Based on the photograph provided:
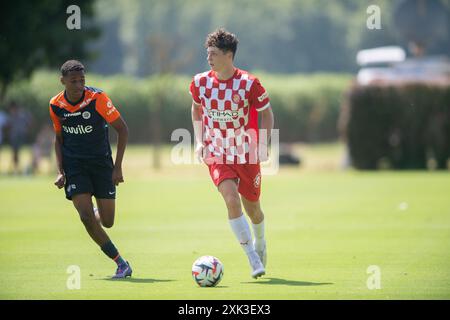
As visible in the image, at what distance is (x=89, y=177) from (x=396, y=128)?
2718 cm

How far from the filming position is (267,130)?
1185cm

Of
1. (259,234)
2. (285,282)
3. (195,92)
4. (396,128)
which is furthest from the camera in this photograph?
(396,128)

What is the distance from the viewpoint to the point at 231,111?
1182 centimetres

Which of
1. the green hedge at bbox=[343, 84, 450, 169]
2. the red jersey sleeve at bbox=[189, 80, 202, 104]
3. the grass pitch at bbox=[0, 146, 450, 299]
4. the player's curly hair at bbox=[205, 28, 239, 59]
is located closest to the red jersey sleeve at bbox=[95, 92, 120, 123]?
the red jersey sleeve at bbox=[189, 80, 202, 104]

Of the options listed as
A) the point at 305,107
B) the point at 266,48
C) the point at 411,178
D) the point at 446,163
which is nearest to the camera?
the point at 411,178

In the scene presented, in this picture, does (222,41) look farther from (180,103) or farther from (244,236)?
(180,103)

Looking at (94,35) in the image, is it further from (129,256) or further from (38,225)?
(129,256)

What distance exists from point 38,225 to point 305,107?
53.2 meters

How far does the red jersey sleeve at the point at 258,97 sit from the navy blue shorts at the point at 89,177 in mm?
1771

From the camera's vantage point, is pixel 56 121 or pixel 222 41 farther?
pixel 56 121

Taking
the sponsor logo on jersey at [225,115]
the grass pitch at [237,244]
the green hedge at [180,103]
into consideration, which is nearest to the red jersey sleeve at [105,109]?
the sponsor logo on jersey at [225,115]

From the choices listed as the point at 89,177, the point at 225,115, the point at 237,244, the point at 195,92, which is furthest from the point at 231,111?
the point at 237,244

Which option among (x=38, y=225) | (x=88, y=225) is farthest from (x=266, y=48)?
(x=88, y=225)

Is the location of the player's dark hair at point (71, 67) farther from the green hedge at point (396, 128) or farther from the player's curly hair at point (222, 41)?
the green hedge at point (396, 128)
